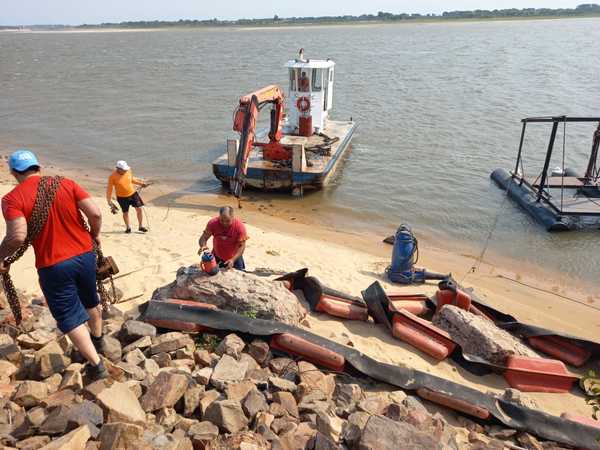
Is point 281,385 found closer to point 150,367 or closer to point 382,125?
point 150,367

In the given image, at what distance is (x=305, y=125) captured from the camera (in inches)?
577

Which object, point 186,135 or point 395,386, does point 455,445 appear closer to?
point 395,386

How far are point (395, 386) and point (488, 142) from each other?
17.2m

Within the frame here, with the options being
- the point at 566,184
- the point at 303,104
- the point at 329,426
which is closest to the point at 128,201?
the point at 329,426

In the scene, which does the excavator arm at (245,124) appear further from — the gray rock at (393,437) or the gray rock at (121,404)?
the gray rock at (393,437)

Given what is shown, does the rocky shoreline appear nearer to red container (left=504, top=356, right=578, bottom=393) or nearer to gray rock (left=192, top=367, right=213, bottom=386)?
gray rock (left=192, top=367, right=213, bottom=386)

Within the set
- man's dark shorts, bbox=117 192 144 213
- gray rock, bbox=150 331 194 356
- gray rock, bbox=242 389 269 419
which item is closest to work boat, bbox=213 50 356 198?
man's dark shorts, bbox=117 192 144 213

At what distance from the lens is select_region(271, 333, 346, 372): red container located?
180 inches

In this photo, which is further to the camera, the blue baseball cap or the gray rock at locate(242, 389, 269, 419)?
the gray rock at locate(242, 389, 269, 419)

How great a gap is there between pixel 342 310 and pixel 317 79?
34.3 feet

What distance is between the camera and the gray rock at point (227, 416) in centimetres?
346

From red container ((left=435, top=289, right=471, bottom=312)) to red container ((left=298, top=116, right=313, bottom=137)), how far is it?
9275mm

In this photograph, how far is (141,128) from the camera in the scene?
21.3 metres

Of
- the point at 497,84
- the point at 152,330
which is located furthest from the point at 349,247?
the point at 497,84
